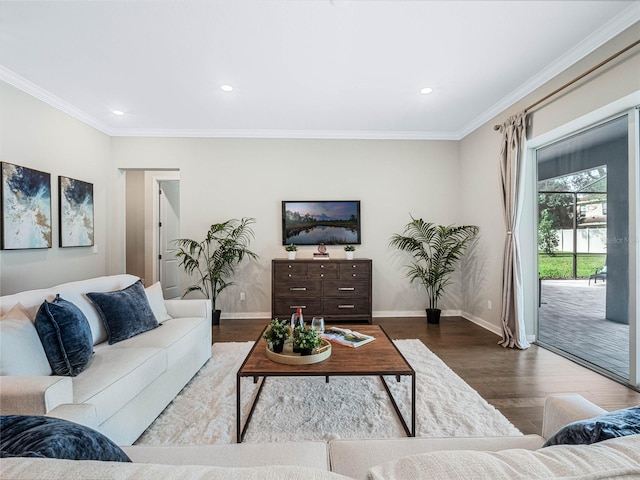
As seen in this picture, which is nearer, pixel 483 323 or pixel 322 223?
pixel 483 323

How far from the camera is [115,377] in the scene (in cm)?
167

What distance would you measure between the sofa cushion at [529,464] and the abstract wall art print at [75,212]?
4.50 meters

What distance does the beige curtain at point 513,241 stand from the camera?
3.38m

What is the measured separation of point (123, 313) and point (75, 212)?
239cm

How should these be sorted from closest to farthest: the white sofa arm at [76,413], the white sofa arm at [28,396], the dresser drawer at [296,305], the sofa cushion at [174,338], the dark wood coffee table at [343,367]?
the white sofa arm at [76,413], the white sofa arm at [28,396], the dark wood coffee table at [343,367], the sofa cushion at [174,338], the dresser drawer at [296,305]

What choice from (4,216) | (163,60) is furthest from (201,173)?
(4,216)

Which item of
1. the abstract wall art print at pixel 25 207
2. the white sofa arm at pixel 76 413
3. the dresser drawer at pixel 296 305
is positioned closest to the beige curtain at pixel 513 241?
the dresser drawer at pixel 296 305

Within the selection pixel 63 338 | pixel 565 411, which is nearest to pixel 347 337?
pixel 565 411

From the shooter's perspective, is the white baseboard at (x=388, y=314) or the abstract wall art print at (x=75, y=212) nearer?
the abstract wall art print at (x=75, y=212)

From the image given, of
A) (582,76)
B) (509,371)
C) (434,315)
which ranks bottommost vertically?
(509,371)

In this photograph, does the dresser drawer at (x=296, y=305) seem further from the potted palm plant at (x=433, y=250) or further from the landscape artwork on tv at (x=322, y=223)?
the potted palm plant at (x=433, y=250)

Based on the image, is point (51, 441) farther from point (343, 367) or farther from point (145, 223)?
point (145, 223)

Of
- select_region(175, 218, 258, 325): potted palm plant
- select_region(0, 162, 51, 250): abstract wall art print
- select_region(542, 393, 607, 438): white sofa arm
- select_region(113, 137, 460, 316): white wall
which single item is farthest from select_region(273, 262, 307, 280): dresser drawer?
select_region(542, 393, 607, 438): white sofa arm

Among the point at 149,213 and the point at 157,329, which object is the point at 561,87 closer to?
the point at 157,329
